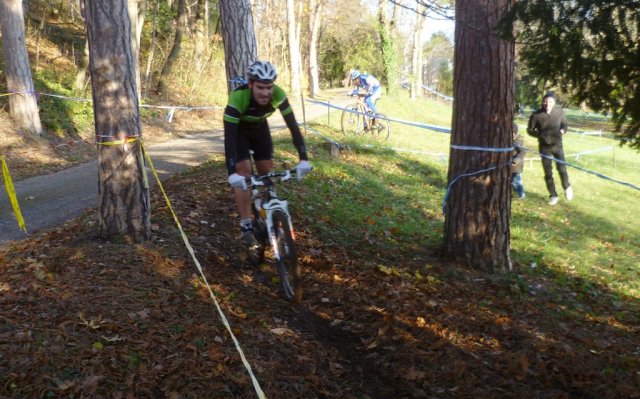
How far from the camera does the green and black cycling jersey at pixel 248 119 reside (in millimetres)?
5508

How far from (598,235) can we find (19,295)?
10.1m

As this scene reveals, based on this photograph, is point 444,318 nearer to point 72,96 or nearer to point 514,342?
point 514,342

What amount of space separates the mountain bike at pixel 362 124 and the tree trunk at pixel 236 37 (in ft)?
28.8

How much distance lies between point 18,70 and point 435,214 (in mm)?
10466

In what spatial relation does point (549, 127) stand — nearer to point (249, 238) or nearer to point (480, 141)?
point (480, 141)

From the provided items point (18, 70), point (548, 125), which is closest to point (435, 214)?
point (548, 125)

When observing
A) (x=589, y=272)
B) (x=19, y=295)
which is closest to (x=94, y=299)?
(x=19, y=295)

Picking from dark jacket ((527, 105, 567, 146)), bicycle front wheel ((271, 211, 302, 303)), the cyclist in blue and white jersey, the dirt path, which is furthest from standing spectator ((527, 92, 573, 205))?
bicycle front wheel ((271, 211, 302, 303))

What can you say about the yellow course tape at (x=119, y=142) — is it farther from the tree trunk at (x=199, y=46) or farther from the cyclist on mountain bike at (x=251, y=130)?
the tree trunk at (x=199, y=46)

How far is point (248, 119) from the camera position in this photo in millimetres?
5887

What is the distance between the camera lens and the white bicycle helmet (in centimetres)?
532

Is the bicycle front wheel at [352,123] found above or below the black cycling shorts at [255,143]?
below

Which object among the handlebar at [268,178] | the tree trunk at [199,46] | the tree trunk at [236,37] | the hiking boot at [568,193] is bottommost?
the hiking boot at [568,193]

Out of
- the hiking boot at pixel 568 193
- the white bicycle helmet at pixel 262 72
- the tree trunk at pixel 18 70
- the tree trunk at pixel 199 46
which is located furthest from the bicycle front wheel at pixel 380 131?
the white bicycle helmet at pixel 262 72
